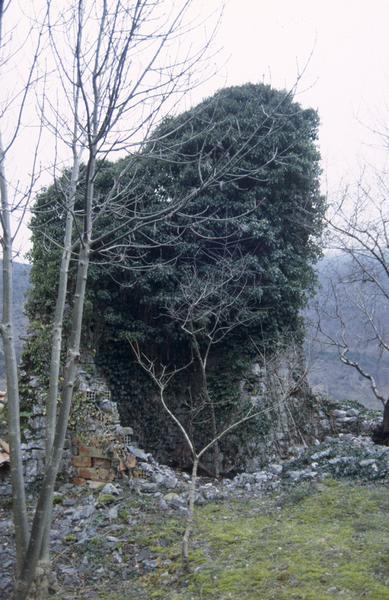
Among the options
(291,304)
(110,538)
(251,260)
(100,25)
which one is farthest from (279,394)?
(100,25)

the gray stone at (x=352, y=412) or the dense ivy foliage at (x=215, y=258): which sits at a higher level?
the dense ivy foliage at (x=215, y=258)

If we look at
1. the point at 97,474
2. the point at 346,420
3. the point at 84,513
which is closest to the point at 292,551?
the point at 84,513

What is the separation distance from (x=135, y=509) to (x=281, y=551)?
1668 millimetres

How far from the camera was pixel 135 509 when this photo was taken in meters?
5.27

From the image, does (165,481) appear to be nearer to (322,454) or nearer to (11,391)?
(322,454)

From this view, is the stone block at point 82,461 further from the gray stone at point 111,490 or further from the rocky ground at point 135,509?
the gray stone at point 111,490

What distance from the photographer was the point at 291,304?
990cm

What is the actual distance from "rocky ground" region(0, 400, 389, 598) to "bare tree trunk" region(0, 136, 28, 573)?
31.4 inches

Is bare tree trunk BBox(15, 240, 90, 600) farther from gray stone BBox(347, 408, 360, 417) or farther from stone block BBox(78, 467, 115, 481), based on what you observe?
gray stone BBox(347, 408, 360, 417)

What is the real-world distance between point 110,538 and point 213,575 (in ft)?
3.72

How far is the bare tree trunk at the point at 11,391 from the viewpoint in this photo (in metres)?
3.39

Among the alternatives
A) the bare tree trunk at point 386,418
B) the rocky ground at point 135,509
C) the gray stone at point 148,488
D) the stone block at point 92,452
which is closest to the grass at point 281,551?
the rocky ground at point 135,509

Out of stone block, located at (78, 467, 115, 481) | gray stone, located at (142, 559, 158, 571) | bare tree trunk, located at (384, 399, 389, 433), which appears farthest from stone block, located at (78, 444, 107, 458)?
bare tree trunk, located at (384, 399, 389, 433)

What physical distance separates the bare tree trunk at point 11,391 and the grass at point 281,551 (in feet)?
2.82
